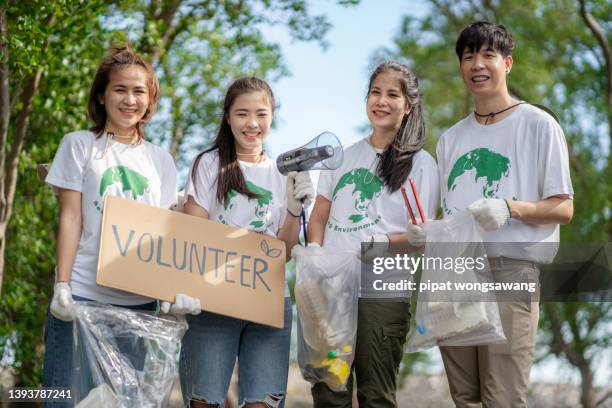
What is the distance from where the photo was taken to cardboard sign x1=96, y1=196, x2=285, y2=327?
10.5ft

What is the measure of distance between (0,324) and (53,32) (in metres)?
2.40

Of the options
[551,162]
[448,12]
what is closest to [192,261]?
[551,162]

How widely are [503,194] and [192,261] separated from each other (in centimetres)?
128

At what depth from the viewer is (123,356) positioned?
317 centimetres

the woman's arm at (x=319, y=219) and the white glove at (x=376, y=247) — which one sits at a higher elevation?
the woman's arm at (x=319, y=219)

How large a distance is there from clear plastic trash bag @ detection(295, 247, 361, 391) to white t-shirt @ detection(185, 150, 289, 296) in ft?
1.06

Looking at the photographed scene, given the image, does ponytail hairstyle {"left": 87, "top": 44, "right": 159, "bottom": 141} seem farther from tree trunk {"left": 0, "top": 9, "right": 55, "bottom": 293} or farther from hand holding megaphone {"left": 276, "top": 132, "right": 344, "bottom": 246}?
tree trunk {"left": 0, "top": 9, "right": 55, "bottom": 293}

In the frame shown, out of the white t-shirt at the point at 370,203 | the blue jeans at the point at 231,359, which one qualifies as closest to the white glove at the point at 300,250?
the white t-shirt at the point at 370,203

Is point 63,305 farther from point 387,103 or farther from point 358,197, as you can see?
point 387,103

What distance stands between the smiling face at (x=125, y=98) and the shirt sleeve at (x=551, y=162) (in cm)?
163

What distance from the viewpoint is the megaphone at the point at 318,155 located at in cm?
329

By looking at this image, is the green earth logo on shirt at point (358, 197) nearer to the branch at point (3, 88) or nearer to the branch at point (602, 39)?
the branch at point (3, 88)

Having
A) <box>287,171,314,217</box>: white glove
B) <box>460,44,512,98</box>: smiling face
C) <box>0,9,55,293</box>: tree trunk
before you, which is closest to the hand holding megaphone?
<box>287,171,314,217</box>: white glove

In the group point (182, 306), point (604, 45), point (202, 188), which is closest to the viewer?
point (182, 306)
